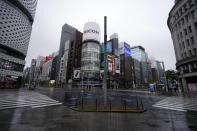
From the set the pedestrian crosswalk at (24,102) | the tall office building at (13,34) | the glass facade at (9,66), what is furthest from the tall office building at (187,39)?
the glass facade at (9,66)

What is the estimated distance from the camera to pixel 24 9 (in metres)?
73.4

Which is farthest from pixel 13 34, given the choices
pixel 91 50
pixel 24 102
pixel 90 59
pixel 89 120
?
pixel 89 120

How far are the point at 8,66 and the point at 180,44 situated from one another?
296 feet

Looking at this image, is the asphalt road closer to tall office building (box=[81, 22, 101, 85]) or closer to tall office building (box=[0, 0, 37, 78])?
tall office building (box=[81, 22, 101, 85])

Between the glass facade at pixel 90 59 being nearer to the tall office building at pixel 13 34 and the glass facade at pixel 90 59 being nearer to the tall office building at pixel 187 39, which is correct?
the tall office building at pixel 13 34

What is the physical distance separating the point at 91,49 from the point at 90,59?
7.83m

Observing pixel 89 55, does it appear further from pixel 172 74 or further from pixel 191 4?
pixel 191 4

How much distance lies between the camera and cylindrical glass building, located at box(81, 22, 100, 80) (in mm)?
72625

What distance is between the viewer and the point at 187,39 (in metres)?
36.0

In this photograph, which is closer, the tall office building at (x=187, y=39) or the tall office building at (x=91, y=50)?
the tall office building at (x=187, y=39)

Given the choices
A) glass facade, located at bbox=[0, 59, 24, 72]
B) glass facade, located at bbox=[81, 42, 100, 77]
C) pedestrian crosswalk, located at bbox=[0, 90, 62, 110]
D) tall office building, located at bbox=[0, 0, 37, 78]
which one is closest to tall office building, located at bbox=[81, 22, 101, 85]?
glass facade, located at bbox=[81, 42, 100, 77]

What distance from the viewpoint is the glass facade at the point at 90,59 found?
233ft

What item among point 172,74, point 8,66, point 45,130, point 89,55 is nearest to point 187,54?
point 172,74

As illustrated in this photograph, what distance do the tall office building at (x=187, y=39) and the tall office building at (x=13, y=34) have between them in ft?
288
